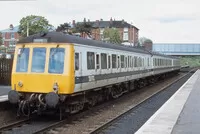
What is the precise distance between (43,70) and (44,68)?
0.25ft

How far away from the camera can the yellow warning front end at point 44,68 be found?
12.6 m

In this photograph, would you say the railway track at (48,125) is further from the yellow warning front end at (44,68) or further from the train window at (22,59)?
the train window at (22,59)

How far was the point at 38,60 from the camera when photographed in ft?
43.2

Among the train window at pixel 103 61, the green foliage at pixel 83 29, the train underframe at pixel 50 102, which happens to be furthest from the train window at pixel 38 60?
the green foliage at pixel 83 29

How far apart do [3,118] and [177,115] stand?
5913 mm

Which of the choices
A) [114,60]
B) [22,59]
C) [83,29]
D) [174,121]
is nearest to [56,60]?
[22,59]

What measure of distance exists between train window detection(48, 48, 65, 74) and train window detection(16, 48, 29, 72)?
937mm

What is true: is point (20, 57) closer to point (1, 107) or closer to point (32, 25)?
point (1, 107)

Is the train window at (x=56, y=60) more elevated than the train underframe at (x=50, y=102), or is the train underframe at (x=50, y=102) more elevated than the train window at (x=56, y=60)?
the train window at (x=56, y=60)

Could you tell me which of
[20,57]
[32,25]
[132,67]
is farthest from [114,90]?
[32,25]

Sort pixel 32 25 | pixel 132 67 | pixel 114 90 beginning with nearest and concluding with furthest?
pixel 114 90 → pixel 132 67 → pixel 32 25

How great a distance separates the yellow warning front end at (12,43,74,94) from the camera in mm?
12625

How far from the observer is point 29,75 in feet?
42.9

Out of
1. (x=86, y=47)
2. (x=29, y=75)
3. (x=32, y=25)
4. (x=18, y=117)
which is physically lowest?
(x=18, y=117)
